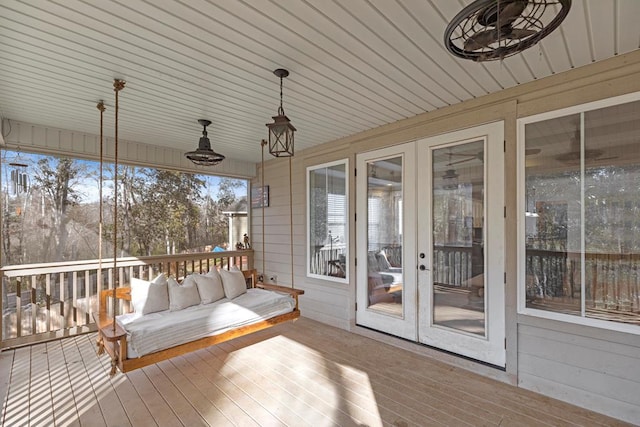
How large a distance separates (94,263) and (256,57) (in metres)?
3.75

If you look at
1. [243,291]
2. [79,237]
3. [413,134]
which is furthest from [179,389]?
[413,134]

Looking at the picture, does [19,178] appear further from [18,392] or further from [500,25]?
[500,25]

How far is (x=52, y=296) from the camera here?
12.9ft

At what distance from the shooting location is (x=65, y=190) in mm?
4148

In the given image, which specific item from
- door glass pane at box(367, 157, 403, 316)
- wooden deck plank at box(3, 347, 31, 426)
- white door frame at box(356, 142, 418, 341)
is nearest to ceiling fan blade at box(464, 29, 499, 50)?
white door frame at box(356, 142, 418, 341)

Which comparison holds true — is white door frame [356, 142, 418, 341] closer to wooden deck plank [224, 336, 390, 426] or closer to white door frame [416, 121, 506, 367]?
white door frame [416, 121, 506, 367]

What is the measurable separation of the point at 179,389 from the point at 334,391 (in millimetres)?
1400

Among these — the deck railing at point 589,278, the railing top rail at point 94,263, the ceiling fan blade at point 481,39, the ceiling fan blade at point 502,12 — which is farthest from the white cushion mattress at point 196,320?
the ceiling fan blade at point 502,12

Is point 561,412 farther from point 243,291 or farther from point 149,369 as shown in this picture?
point 149,369

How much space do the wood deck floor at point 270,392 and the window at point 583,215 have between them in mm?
843

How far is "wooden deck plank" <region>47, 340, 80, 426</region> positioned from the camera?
2322 millimetres

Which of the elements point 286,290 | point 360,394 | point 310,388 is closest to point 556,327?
point 360,394

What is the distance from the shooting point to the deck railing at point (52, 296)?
3641mm

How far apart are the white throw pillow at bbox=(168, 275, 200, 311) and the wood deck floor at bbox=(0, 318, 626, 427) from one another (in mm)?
604
